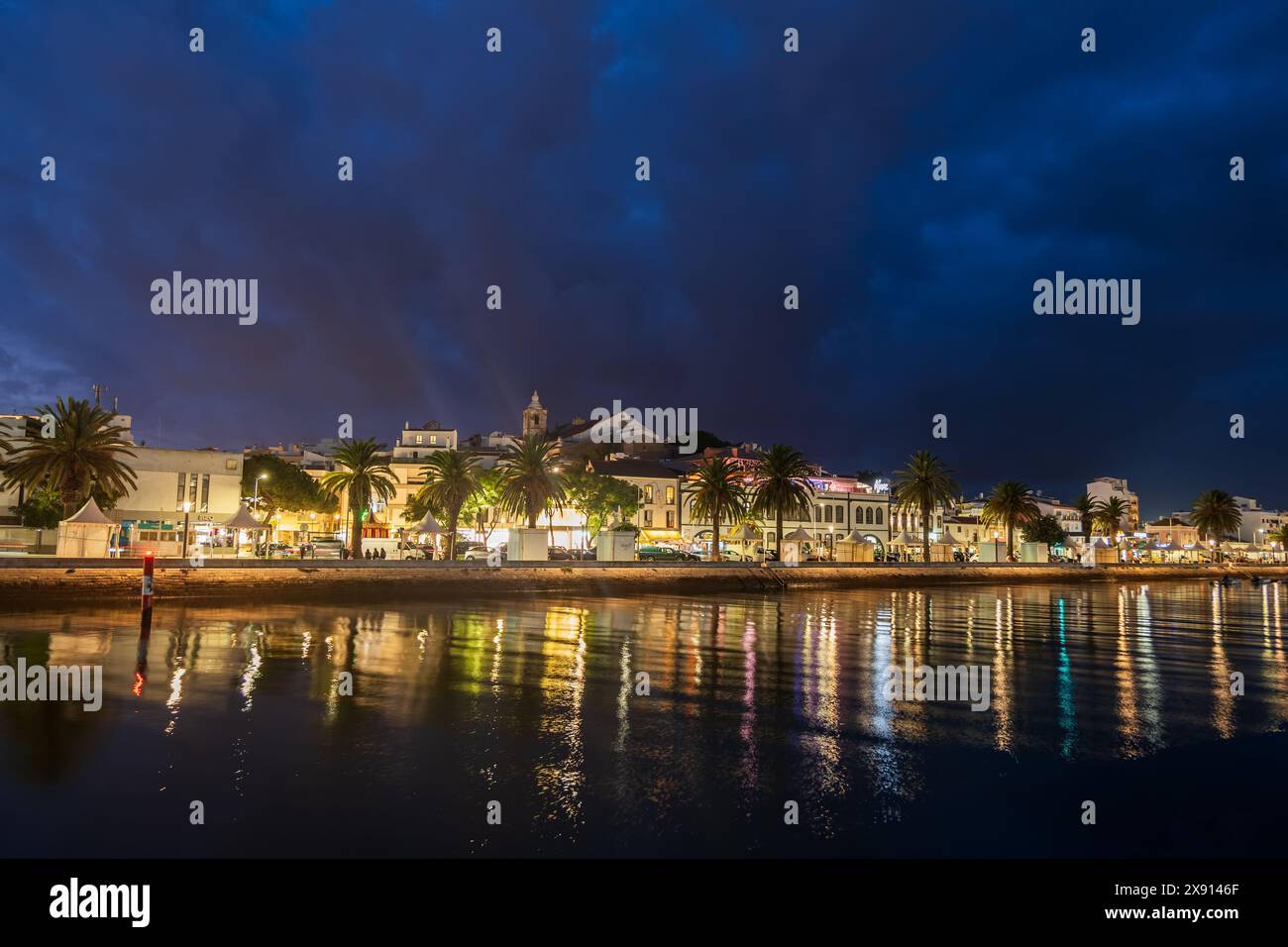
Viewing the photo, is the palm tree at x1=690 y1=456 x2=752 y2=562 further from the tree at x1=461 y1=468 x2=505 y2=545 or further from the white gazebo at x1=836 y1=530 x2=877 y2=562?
the tree at x1=461 y1=468 x2=505 y2=545

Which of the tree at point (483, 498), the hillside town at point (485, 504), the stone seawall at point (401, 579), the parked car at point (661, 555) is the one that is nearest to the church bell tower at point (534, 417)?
A: the hillside town at point (485, 504)

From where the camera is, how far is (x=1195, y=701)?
680 inches

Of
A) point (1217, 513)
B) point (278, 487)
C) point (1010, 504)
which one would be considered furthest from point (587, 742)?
point (1217, 513)

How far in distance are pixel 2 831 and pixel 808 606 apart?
39702mm

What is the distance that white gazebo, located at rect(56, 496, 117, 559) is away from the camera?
41.8 m

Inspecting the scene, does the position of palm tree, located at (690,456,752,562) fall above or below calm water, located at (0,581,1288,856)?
above

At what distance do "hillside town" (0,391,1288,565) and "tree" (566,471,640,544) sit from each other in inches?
9.1

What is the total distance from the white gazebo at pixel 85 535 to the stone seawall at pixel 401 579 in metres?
2.46

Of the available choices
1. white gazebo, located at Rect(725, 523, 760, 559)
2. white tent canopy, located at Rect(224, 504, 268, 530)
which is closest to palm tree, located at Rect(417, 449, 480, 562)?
white tent canopy, located at Rect(224, 504, 268, 530)

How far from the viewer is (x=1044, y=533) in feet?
404

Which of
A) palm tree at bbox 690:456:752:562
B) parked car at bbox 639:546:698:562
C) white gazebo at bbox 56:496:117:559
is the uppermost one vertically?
palm tree at bbox 690:456:752:562

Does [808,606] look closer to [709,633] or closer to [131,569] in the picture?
[709,633]

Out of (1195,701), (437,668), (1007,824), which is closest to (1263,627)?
(1195,701)

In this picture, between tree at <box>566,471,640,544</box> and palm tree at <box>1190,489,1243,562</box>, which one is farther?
palm tree at <box>1190,489,1243,562</box>
